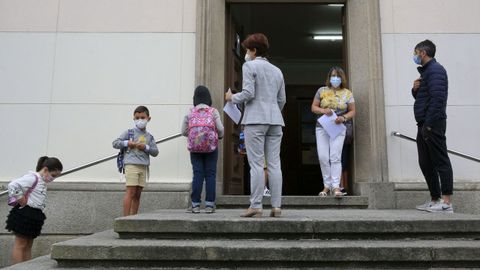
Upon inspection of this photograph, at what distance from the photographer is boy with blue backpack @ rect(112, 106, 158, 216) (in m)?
5.64

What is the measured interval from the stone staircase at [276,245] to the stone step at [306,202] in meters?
1.97

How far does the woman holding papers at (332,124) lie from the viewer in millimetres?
6348

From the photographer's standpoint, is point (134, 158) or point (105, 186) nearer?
point (134, 158)

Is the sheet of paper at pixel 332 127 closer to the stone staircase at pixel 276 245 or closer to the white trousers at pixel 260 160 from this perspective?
the white trousers at pixel 260 160

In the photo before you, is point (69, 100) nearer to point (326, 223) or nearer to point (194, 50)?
point (194, 50)

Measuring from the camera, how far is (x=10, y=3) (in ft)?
23.3

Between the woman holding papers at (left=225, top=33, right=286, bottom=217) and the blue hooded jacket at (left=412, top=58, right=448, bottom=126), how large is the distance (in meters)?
1.84

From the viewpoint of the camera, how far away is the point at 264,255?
3682mm

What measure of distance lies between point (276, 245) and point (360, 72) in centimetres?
401

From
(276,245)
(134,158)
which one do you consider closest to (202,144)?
(134,158)

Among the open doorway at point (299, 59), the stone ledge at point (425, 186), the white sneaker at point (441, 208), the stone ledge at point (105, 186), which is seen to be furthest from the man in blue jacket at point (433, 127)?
the open doorway at point (299, 59)

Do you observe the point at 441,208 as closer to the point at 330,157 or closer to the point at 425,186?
the point at 425,186

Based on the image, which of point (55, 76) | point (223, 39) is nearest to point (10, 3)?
point (55, 76)

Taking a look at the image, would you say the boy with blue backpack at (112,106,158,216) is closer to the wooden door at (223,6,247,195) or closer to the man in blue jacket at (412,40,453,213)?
the wooden door at (223,6,247,195)
